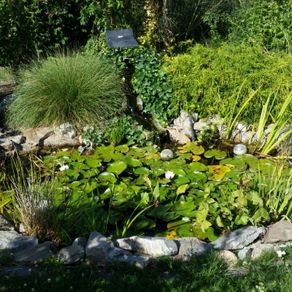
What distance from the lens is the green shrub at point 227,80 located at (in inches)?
267

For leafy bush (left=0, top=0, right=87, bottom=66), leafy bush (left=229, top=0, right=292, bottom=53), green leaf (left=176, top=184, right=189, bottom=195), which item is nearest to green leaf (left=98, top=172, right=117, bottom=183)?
green leaf (left=176, top=184, right=189, bottom=195)

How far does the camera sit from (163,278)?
374 cm

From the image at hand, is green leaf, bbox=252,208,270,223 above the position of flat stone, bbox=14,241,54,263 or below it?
below

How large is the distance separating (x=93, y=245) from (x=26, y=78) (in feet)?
12.6

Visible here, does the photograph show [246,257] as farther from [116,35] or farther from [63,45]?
[63,45]

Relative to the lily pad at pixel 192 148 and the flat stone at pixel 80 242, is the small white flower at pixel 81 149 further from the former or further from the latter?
the flat stone at pixel 80 242

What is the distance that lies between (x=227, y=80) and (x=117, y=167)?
6.92 feet

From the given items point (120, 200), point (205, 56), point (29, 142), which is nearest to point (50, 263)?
point (120, 200)

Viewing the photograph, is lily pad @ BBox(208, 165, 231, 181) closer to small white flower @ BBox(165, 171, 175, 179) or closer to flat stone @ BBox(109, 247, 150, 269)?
small white flower @ BBox(165, 171, 175, 179)

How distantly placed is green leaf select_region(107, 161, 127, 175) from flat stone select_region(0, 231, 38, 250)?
58.8 inches

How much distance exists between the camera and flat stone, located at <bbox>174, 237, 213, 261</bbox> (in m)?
4.08

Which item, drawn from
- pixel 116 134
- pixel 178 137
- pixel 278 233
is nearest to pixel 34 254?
pixel 278 233

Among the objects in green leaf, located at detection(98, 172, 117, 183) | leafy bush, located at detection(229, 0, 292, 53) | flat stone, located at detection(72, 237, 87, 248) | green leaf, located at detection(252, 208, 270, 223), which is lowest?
green leaf, located at detection(252, 208, 270, 223)

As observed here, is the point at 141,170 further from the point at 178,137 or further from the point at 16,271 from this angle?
the point at 16,271
